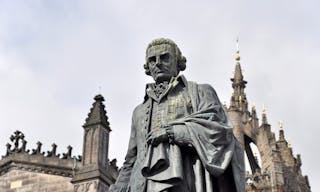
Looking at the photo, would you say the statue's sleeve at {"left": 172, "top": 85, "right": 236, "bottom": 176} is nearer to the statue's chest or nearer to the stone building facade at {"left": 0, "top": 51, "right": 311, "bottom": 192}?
the statue's chest

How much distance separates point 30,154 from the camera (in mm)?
25953

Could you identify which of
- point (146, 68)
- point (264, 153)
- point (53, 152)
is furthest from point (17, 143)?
point (264, 153)

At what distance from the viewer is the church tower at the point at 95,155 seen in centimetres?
2252

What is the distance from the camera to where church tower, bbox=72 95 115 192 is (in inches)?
886

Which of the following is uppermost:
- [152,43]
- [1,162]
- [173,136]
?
[1,162]

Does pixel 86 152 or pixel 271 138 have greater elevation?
pixel 271 138

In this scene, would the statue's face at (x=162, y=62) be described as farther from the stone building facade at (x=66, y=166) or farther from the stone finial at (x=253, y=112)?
the stone finial at (x=253, y=112)

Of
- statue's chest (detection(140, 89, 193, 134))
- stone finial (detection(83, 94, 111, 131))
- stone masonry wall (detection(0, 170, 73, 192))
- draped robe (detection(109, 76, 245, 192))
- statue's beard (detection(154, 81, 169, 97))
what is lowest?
Answer: draped robe (detection(109, 76, 245, 192))

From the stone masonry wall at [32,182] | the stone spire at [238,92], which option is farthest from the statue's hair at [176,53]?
the stone spire at [238,92]

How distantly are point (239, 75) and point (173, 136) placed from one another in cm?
6099

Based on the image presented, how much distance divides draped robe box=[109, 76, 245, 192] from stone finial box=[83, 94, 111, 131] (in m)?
19.5

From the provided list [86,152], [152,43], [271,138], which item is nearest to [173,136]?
[152,43]

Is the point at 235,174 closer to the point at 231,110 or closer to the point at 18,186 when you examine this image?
the point at 18,186

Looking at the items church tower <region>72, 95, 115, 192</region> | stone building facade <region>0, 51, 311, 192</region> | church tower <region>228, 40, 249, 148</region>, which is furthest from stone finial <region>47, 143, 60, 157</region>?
church tower <region>228, 40, 249, 148</region>
